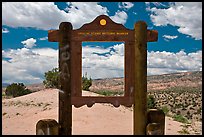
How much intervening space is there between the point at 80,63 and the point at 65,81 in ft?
1.70

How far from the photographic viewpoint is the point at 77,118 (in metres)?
16.0

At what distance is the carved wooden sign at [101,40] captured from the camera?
22.6 ft

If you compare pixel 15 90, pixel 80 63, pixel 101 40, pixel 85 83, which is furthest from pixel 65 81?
pixel 15 90

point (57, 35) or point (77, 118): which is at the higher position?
point (57, 35)

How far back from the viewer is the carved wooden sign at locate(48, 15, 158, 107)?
689 cm

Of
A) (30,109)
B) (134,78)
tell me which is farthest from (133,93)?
(30,109)

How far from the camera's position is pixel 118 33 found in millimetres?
6934

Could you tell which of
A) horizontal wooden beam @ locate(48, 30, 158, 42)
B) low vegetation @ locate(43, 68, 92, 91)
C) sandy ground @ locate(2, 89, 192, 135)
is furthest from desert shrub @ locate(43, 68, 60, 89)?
horizontal wooden beam @ locate(48, 30, 158, 42)

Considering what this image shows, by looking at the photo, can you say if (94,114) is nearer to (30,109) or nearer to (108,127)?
(108,127)

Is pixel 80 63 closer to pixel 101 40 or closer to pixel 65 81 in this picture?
pixel 65 81

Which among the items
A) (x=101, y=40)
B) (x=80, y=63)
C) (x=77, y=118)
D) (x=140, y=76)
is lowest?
(x=77, y=118)

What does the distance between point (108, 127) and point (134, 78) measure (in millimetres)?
8063

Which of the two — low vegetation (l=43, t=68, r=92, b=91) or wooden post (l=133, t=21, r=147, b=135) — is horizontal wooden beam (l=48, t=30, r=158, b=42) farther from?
low vegetation (l=43, t=68, r=92, b=91)

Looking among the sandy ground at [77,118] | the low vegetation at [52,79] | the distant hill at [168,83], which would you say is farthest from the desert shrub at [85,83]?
the distant hill at [168,83]
